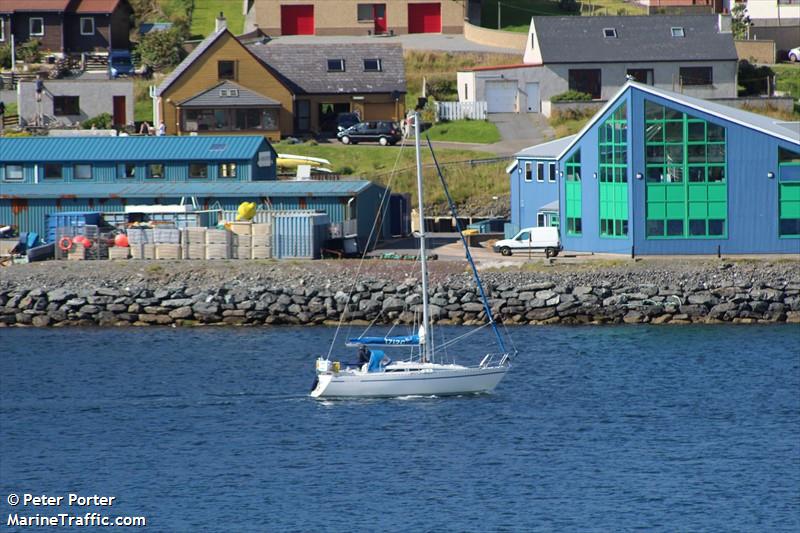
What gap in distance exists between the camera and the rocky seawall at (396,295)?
187 ft

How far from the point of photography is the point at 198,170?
6869 cm

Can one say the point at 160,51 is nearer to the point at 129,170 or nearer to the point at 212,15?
the point at 212,15

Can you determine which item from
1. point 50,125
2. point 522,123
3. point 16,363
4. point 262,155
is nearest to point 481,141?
point 522,123

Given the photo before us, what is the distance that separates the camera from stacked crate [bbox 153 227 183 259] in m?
61.5

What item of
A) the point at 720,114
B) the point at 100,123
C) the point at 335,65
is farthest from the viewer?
the point at 335,65

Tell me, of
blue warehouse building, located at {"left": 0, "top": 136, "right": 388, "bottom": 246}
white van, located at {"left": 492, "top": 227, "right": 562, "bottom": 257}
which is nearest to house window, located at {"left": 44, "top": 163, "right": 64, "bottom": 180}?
blue warehouse building, located at {"left": 0, "top": 136, "right": 388, "bottom": 246}

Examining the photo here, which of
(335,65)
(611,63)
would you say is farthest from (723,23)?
(335,65)

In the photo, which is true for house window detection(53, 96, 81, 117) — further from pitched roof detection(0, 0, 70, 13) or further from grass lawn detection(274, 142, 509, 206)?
grass lawn detection(274, 142, 509, 206)

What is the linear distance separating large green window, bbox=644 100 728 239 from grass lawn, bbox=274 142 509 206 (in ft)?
44.9

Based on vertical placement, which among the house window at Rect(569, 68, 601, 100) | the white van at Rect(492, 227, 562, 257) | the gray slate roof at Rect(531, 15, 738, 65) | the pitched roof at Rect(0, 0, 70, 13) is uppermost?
the pitched roof at Rect(0, 0, 70, 13)

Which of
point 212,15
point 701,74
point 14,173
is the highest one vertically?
point 212,15

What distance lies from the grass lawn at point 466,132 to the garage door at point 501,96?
263 cm

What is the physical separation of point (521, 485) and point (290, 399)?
10.5m

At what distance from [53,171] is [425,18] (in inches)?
1524
